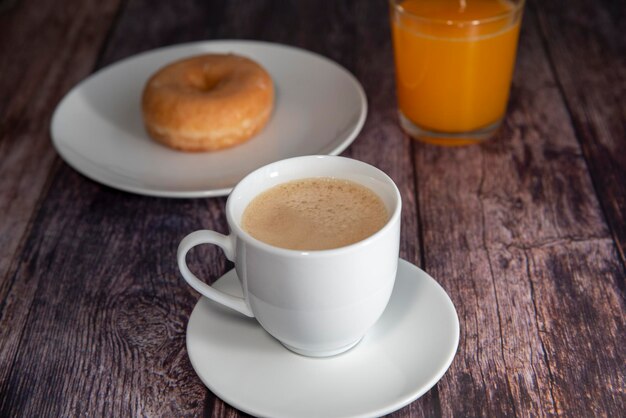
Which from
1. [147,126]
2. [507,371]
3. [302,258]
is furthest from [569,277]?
[147,126]

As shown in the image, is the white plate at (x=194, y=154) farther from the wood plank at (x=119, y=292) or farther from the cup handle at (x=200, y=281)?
the cup handle at (x=200, y=281)

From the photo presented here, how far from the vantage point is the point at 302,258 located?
0.75 metres

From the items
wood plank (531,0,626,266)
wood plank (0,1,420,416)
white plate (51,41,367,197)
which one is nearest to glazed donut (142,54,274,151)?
white plate (51,41,367,197)

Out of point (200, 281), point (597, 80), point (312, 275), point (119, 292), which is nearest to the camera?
point (312, 275)

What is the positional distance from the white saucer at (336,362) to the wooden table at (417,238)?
0.14 feet

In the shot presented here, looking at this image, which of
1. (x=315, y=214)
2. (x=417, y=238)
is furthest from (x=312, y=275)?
(x=417, y=238)

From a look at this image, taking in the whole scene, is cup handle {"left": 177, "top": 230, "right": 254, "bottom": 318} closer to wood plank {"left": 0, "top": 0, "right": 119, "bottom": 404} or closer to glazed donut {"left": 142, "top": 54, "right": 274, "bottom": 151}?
wood plank {"left": 0, "top": 0, "right": 119, "bottom": 404}

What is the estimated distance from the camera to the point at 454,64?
1.24m

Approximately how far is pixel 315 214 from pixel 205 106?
50 cm

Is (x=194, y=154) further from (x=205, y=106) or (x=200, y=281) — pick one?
(x=200, y=281)

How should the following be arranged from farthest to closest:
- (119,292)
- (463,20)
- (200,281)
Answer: (463,20)
(119,292)
(200,281)

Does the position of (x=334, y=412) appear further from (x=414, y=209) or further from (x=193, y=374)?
(x=414, y=209)

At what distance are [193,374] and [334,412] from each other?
19cm

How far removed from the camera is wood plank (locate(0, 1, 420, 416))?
86 centimetres
